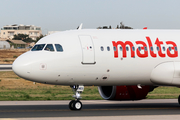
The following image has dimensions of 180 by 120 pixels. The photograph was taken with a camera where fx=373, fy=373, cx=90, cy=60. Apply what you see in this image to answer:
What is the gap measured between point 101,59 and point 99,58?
118 millimetres

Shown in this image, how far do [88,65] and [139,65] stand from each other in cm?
281

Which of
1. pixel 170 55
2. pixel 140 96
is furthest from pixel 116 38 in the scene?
pixel 140 96

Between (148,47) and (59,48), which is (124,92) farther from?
(59,48)

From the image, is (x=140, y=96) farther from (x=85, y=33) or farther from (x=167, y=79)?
(x=85, y=33)

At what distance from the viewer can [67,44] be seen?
18656 mm

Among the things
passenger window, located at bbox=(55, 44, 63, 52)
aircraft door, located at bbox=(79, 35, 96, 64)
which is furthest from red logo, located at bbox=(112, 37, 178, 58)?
passenger window, located at bbox=(55, 44, 63, 52)

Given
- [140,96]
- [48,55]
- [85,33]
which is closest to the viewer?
[48,55]

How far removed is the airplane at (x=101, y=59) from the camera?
1808cm

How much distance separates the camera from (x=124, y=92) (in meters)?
21.8

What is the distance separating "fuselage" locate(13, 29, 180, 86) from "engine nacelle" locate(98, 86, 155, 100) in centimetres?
181

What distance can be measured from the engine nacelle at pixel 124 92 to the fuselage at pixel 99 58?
1.81 meters

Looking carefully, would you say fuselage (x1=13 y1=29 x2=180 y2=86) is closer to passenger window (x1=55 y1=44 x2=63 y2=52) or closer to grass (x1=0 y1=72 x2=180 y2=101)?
passenger window (x1=55 y1=44 x2=63 y2=52)

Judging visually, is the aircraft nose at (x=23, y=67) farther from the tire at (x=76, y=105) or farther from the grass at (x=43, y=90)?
the grass at (x=43, y=90)

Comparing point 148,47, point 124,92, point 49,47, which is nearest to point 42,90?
point 124,92
